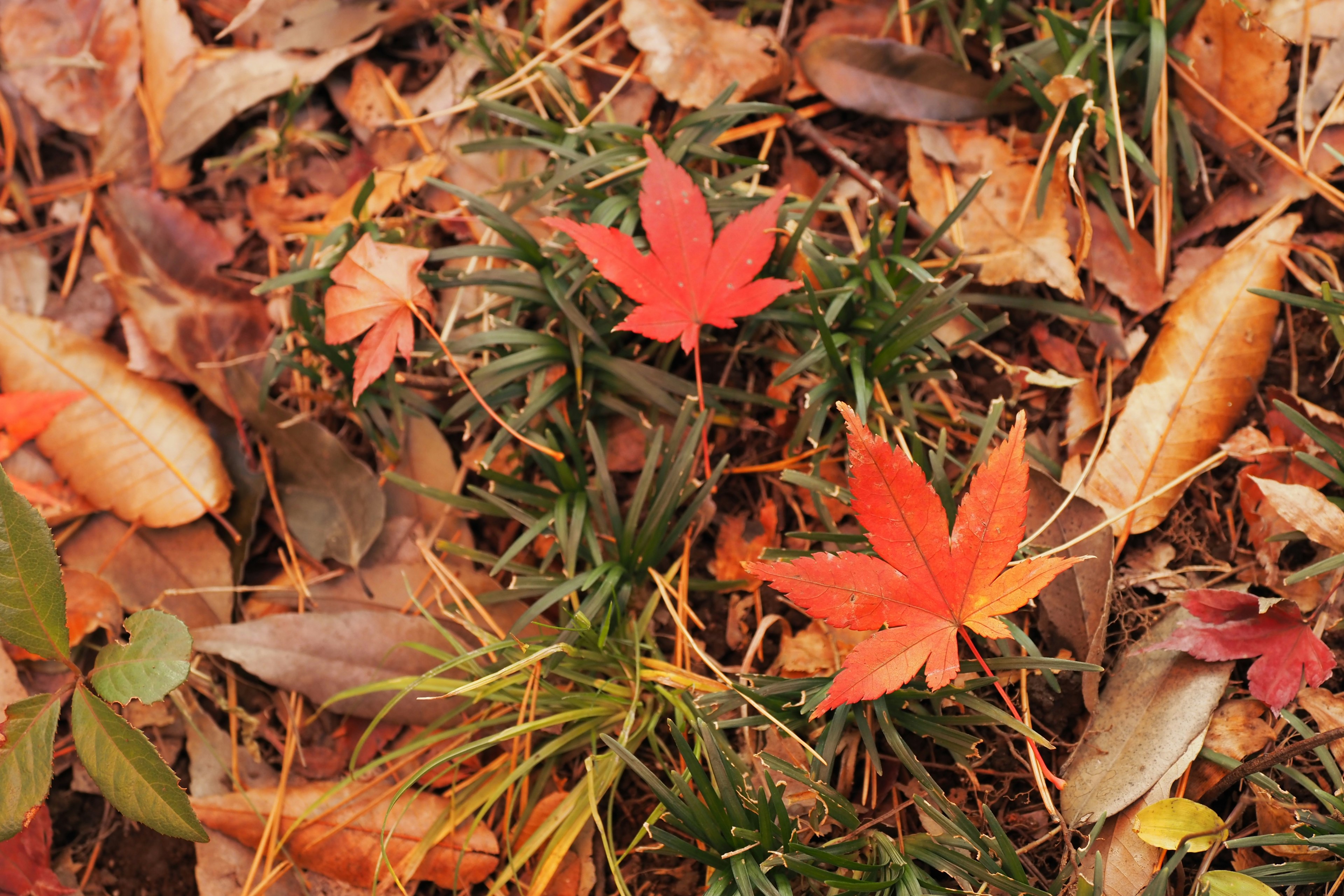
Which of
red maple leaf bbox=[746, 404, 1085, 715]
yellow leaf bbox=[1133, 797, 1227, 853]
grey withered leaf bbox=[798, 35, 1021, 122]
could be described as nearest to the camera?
red maple leaf bbox=[746, 404, 1085, 715]

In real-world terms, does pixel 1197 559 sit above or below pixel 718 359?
below

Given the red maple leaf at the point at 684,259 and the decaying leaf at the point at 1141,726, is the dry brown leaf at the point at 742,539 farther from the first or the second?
the decaying leaf at the point at 1141,726

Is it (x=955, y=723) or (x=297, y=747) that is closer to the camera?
(x=955, y=723)

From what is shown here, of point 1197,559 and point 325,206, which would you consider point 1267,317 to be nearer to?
point 1197,559

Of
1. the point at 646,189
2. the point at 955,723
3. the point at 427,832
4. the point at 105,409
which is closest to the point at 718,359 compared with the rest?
the point at 646,189

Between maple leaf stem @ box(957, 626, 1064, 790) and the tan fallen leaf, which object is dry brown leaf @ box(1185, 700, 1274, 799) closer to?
maple leaf stem @ box(957, 626, 1064, 790)

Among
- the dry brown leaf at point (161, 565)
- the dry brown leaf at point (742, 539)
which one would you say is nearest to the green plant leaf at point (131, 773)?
the dry brown leaf at point (161, 565)

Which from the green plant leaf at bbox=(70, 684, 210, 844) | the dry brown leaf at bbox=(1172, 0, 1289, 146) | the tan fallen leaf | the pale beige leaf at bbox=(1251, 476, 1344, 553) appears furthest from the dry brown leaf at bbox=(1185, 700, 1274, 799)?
the tan fallen leaf
